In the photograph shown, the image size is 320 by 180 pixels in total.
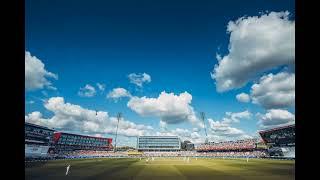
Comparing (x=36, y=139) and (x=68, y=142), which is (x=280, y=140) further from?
(x=68, y=142)

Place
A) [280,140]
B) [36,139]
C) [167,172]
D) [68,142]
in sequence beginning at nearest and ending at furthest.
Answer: [167,172], [280,140], [36,139], [68,142]

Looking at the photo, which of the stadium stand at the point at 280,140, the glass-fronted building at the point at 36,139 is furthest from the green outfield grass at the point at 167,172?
the glass-fronted building at the point at 36,139

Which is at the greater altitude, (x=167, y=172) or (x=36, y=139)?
(x=167, y=172)

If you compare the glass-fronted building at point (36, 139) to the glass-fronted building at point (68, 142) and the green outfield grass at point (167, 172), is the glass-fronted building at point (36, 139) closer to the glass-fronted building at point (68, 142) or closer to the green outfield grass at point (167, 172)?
the glass-fronted building at point (68, 142)

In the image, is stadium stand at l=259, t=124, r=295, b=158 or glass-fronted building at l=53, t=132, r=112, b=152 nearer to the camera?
stadium stand at l=259, t=124, r=295, b=158

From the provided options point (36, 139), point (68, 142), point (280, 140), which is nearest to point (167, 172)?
point (280, 140)

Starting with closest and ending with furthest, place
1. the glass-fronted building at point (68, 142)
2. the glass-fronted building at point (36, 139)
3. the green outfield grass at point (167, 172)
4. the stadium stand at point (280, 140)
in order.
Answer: the green outfield grass at point (167, 172)
the stadium stand at point (280, 140)
the glass-fronted building at point (36, 139)
the glass-fronted building at point (68, 142)

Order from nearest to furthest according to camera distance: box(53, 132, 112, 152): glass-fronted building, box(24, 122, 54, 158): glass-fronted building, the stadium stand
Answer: the stadium stand, box(24, 122, 54, 158): glass-fronted building, box(53, 132, 112, 152): glass-fronted building

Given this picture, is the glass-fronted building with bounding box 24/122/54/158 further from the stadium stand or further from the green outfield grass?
the stadium stand

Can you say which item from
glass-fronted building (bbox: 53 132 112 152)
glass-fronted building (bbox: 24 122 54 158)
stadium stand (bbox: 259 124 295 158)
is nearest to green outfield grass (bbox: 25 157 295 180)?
stadium stand (bbox: 259 124 295 158)
